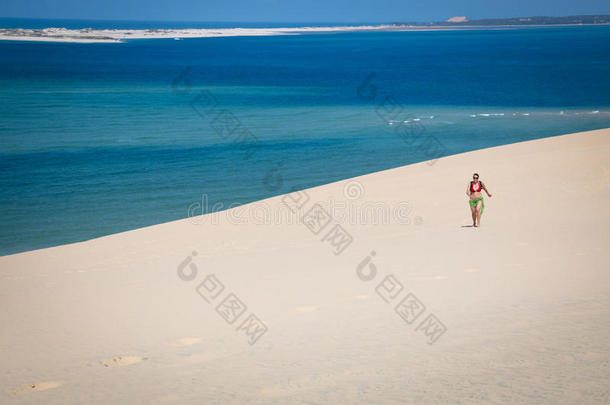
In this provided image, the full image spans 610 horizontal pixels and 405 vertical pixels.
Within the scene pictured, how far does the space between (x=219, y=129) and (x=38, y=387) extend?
29.3 meters

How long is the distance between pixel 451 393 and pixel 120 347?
14.1ft

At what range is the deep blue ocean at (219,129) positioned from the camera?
2105 centimetres

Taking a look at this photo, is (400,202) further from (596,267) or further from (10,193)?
(10,193)

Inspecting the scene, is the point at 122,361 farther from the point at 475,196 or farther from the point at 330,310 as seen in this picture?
the point at 475,196

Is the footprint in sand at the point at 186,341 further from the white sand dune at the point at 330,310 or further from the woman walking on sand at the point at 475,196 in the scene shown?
the woman walking on sand at the point at 475,196

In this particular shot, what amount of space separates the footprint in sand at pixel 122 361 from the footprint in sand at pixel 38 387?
0.65 m

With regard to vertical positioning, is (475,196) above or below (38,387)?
above

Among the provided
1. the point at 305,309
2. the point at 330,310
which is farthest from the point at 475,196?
the point at 305,309

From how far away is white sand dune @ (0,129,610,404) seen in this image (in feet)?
21.4

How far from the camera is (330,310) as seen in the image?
9.16 metres

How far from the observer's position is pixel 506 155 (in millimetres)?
21141

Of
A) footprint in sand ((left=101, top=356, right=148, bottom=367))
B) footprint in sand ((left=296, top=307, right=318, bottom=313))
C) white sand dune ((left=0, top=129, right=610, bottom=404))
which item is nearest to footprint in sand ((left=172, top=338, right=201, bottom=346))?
white sand dune ((left=0, top=129, right=610, bottom=404))

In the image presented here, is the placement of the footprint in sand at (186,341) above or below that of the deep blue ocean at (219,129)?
below

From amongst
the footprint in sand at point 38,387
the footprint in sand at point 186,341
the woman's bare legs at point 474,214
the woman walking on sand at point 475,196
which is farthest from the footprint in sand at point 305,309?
the woman's bare legs at point 474,214
